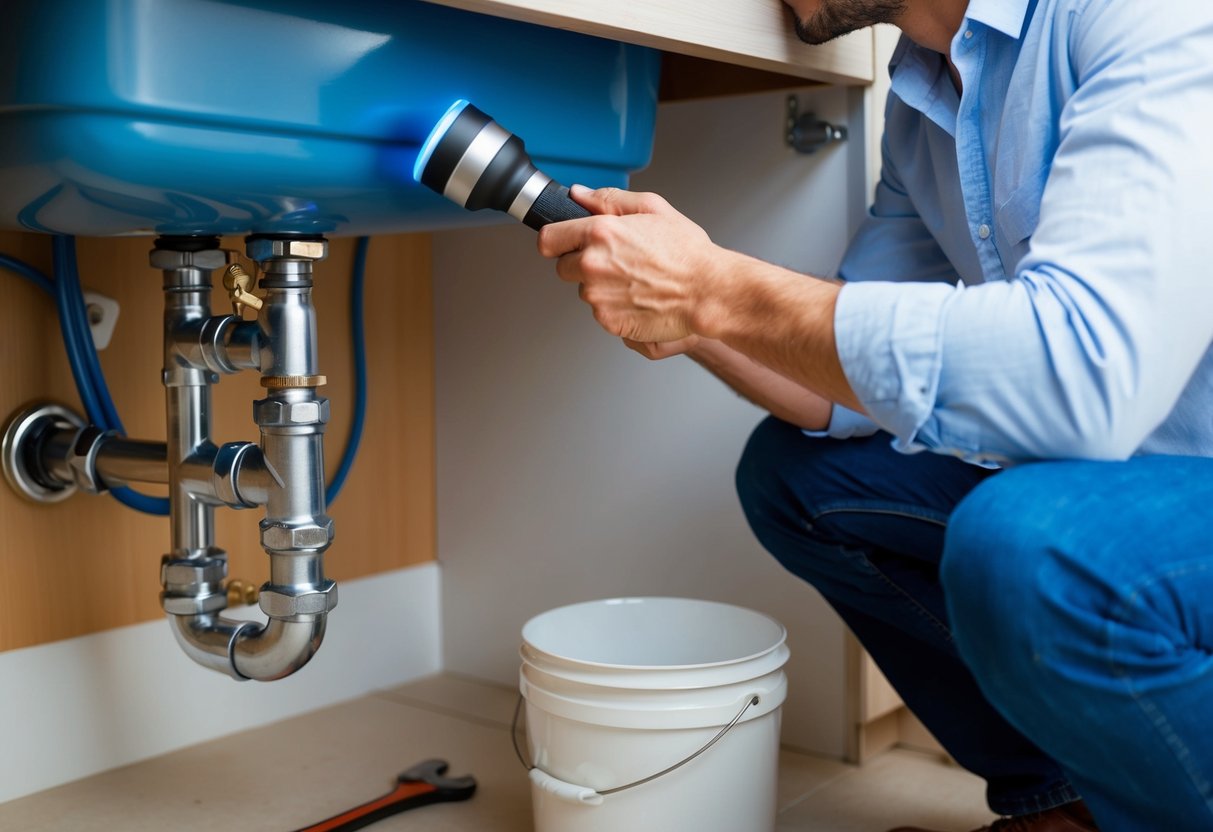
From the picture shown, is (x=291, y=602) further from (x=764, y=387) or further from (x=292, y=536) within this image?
(x=764, y=387)

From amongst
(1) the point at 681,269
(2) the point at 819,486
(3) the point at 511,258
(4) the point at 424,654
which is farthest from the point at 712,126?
(4) the point at 424,654

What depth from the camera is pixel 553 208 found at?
31.3 inches

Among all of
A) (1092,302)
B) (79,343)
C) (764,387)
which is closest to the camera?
(1092,302)

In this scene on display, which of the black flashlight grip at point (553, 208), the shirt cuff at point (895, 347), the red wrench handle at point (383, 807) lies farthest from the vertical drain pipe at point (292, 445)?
the shirt cuff at point (895, 347)

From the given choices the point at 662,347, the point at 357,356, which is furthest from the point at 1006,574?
the point at 357,356

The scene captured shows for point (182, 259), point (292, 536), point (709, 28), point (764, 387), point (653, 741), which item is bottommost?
point (653, 741)

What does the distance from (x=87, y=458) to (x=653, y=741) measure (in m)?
0.55

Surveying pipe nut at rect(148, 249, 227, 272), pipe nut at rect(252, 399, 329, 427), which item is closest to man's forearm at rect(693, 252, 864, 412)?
pipe nut at rect(252, 399, 329, 427)

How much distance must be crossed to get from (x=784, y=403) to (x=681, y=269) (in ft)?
0.90

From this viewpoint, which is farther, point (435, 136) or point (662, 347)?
point (662, 347)

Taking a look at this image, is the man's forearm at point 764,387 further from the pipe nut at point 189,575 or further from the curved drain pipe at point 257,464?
the pipe nut at point 189,575

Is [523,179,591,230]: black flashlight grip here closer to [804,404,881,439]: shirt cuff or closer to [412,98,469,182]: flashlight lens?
[412,98,469,182]: flashlight lens

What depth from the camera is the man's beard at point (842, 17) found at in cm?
87

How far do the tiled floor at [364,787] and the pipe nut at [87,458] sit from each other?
283mm
